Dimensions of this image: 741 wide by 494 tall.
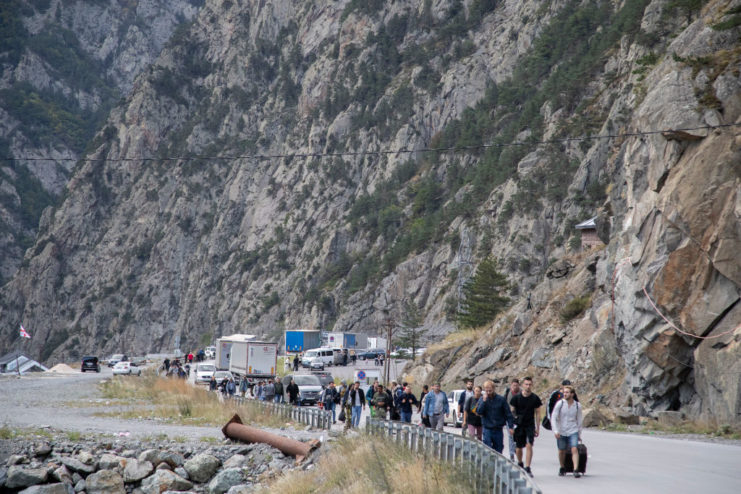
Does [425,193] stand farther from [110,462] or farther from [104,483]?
[104,483]

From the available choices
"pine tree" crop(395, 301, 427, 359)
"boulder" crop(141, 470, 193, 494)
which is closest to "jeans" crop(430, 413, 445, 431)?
"boulder" crop(141, 470, 193, 494)

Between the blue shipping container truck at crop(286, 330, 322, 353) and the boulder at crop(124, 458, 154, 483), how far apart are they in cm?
5112

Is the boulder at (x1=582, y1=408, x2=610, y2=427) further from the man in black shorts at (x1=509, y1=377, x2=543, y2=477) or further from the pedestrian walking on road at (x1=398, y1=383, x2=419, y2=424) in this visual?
the man in black shorts at (x1=509, y1=377, x2=543, y2=477)

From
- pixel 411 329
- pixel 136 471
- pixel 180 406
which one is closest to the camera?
pixel 136 471

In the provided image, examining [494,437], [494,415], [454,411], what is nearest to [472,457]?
[494,415]

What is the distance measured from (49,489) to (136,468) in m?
2.27

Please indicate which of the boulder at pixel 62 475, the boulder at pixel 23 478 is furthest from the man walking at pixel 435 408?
the boulder at pixel 23 478

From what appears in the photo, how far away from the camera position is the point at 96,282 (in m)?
132

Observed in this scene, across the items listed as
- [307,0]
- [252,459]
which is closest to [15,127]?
[307,0]

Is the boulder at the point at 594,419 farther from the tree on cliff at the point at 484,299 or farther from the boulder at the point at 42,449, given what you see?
the tree on cliff at the point at 484,299

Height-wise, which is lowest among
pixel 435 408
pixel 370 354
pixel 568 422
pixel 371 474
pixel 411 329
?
pixel 371 474

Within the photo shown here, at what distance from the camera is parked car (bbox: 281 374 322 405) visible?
127ft

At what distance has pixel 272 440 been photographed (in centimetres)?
2292

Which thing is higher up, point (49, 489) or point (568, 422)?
point (568, 422)
